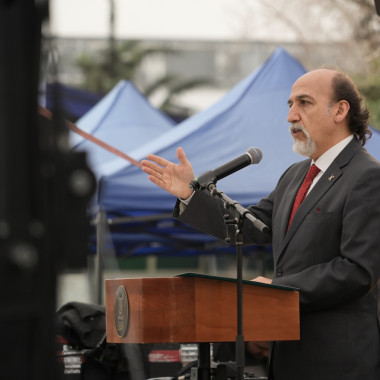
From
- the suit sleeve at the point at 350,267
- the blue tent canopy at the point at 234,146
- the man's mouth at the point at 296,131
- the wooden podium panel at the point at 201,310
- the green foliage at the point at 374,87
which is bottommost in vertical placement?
the wooden podium panel at the point at 201,310

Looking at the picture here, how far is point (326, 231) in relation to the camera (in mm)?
3713

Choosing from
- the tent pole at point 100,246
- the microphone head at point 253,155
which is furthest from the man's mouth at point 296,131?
the tent pole at point 100,246

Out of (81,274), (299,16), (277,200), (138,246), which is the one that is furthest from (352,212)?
(299,16)

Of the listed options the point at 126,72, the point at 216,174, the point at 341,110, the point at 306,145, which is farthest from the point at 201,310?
the point at 126,72

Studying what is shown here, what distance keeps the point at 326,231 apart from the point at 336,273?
0.77ft

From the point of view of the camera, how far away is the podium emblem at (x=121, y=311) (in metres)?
3.38

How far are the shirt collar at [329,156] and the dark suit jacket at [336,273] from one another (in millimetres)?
41

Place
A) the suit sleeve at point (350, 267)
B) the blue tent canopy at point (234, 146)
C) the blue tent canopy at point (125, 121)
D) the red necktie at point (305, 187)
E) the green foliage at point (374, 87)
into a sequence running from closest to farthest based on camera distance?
the suit sleeve at point (350, 267), the red necktie at point (305, 187), the blue tent canopy at point (234, 146), the blue tent canopy at point (125, 121), the green foliage at point (374, 87)

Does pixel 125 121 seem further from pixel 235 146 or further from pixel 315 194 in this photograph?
pixel 315 194

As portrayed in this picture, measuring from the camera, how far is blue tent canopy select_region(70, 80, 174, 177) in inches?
432

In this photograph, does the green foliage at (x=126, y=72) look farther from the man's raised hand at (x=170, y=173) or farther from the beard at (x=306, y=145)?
the man's raised hand at (x=170, y=173)

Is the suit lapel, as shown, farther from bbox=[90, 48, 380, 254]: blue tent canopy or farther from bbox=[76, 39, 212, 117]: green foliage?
bbox=[76, 39, 212, 117]: green foliage

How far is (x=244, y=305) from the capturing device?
337cm

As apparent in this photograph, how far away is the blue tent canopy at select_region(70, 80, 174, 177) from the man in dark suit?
22.2 feet
